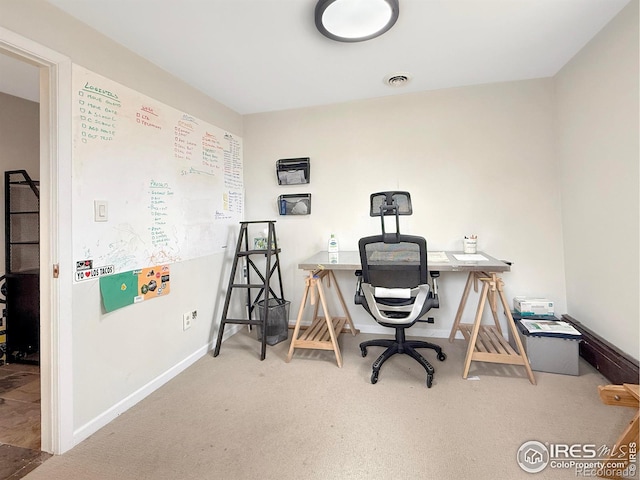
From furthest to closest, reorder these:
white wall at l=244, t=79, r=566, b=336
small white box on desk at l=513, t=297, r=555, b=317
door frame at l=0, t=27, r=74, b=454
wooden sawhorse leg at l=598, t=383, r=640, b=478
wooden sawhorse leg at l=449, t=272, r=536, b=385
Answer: white wall at l=244, t=79, r=566, b=336 < small white box on desk at l=513, t=297, r=555, b=317 < wooden sawhorse leg at l=449, t=272, r=536, b=385 < door frame at l=0, t=27, r=74, b=454 < wooden sawhorse leg at l=598, t=383, r=640, b=478

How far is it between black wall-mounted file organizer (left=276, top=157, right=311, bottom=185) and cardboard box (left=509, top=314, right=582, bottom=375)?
2328 mm

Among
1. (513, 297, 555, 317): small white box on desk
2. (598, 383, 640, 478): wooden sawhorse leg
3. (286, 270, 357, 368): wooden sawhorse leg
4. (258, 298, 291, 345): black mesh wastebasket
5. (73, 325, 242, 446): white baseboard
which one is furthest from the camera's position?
(258, 298, 291, 345): black mesh wastebasket

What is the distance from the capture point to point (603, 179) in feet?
6.35

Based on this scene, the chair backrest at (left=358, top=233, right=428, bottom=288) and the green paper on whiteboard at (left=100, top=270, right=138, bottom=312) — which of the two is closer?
the green paper on whiteboard at (left=100, top=270, right=138, bottom=312)

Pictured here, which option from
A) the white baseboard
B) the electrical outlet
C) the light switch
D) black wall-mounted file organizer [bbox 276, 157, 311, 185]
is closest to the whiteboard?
the light switch

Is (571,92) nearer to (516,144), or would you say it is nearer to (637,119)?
(516,144)

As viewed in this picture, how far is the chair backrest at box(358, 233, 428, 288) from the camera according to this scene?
1890 millimetres

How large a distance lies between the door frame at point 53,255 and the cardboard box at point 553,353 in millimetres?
2938

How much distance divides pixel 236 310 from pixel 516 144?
3131mm

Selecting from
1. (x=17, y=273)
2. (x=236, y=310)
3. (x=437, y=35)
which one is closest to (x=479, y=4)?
(x=437, y=35)

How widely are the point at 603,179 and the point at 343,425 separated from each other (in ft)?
7.63

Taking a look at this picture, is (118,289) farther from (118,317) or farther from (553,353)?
(553,353)

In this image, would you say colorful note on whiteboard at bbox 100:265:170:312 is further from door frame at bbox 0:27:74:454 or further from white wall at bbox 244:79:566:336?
white wall at bbox 244:79:566:336

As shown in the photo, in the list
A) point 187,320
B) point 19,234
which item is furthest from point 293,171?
point 19,234
